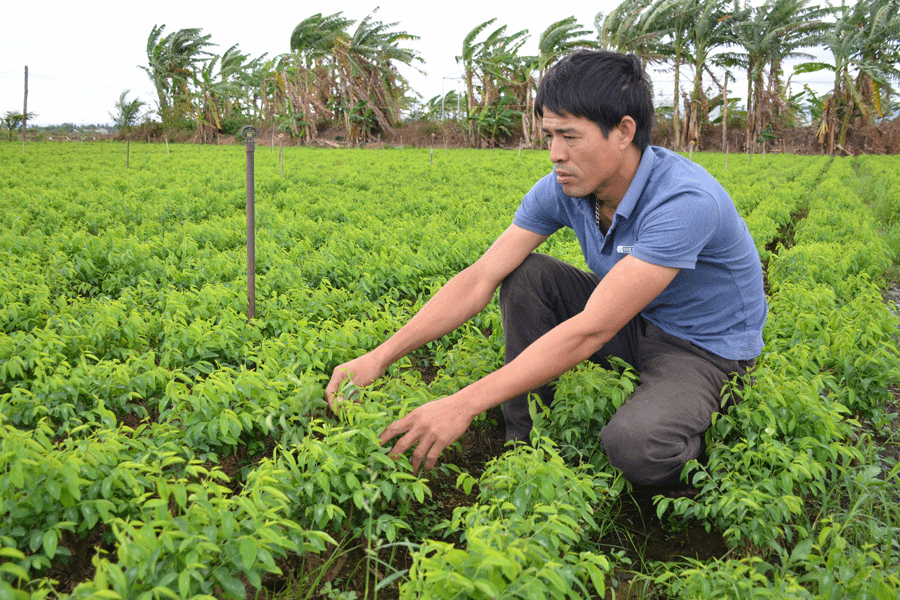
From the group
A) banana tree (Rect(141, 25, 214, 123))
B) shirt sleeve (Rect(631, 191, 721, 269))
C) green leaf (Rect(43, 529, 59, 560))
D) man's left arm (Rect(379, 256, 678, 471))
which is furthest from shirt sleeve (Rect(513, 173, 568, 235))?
banana tree (Rect(141, 25, 214, 123))

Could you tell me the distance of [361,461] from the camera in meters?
2.10

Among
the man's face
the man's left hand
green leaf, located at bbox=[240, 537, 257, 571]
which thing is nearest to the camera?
green leaf, located at bbox=[240, 537, 257, 571]

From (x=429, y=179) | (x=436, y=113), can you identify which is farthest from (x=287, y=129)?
(x=429, y=179)

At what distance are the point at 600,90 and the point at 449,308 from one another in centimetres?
103

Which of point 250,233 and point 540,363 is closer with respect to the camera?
point 540,363

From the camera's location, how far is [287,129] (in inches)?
1431

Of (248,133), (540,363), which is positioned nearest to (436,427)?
(540,363)

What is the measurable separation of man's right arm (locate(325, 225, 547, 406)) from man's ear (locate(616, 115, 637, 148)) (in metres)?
0.57

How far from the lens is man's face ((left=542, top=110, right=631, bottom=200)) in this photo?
7.54 ft

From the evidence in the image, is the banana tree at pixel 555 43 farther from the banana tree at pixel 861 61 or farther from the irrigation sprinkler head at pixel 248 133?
the irrigation sprinkler head at pixel 248 133

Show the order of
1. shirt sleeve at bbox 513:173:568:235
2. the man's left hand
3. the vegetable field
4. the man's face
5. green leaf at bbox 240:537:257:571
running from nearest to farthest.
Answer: green leaf at bbox 240:537:257:571
the vegetable field
the man's left hand
the man's face
shirt sleeve at bbox 513:173:568:235

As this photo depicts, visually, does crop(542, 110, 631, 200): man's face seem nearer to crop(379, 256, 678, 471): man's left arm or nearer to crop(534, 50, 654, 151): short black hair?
crop(534, 50, 654, 151): short black hair

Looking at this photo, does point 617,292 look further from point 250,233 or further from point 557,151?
point 250,233

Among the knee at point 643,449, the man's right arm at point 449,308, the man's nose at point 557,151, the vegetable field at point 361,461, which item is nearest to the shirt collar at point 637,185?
the man's nose at point 557,151
